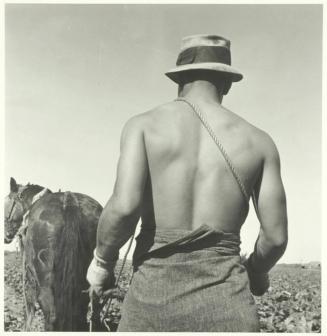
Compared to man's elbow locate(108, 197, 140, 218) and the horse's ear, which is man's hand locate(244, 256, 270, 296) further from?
the horse's ear

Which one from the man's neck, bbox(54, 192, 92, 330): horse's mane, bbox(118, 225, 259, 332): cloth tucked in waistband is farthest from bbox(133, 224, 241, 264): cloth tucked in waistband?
bbox(54, 192, 92, 330): horse's mane

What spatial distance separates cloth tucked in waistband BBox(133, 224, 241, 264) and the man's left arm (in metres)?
0.10

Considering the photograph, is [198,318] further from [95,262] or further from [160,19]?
[160,19]

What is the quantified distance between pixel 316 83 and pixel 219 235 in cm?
229

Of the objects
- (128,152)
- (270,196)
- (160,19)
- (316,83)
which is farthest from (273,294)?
(128,152)

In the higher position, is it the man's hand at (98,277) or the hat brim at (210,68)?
the hat brim at (210,68)

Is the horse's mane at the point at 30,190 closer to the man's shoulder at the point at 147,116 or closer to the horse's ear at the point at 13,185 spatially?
the horse's ear at the point at 13,185

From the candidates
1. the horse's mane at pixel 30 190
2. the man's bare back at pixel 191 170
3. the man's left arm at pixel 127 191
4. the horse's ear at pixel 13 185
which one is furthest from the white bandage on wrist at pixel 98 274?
the horse's ear at pixel 13 185

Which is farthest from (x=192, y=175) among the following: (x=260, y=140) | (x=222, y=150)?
(x=260, y=140)

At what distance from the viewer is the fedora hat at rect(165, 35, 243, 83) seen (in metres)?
2.42

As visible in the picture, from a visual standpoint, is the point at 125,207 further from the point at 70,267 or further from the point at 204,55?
the point at 70,267

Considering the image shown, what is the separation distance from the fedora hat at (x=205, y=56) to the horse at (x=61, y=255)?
1.43m

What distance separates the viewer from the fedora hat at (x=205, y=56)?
2.42 m

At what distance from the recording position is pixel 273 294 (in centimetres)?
608
